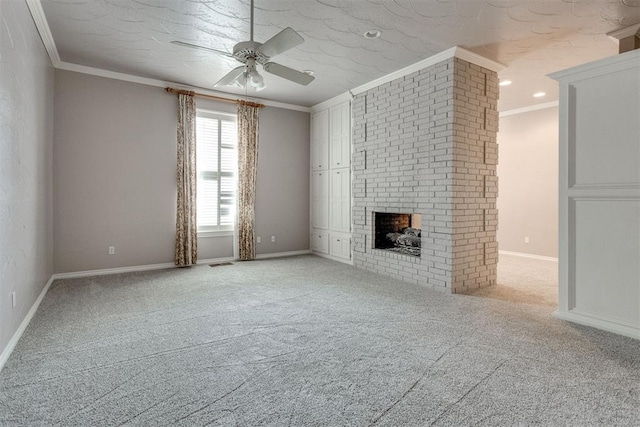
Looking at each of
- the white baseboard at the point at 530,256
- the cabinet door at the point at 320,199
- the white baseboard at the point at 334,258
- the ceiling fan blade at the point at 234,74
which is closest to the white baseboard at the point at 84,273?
the white baseboard at the point at 334,258

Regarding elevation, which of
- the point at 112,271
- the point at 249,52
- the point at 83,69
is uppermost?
the point at 83,69

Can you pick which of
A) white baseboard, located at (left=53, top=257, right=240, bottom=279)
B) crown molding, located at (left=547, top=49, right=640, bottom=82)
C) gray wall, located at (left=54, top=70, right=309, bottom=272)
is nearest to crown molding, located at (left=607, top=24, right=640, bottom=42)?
crown molding, located at (left=547, top=49, right=640, bottom=82)

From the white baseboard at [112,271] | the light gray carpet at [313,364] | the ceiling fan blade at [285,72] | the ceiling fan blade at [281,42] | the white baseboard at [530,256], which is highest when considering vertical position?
the ceiling fan blade at [281,42]

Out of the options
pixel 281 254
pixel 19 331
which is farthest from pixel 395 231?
pixel 19 331

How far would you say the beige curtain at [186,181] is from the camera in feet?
18.4

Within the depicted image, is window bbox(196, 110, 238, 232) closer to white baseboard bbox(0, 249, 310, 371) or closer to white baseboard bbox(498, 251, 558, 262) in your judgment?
white baseboard bbox(0, 249, 310, 371)

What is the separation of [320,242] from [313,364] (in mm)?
4507

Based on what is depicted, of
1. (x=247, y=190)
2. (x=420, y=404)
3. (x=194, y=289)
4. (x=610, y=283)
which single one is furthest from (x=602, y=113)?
(x=247, y=190)

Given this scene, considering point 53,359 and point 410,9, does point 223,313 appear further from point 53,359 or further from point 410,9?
point 410,9

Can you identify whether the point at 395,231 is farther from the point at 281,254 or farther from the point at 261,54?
the point at 261,54

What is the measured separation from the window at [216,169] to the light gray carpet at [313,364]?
2.26 metres

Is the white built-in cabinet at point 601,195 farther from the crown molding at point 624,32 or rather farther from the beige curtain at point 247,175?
the beige curtain at point 247,175

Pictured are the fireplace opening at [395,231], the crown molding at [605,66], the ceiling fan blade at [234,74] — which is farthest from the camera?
the fireplace opening at [395,231]

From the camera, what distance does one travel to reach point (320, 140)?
6816mm
